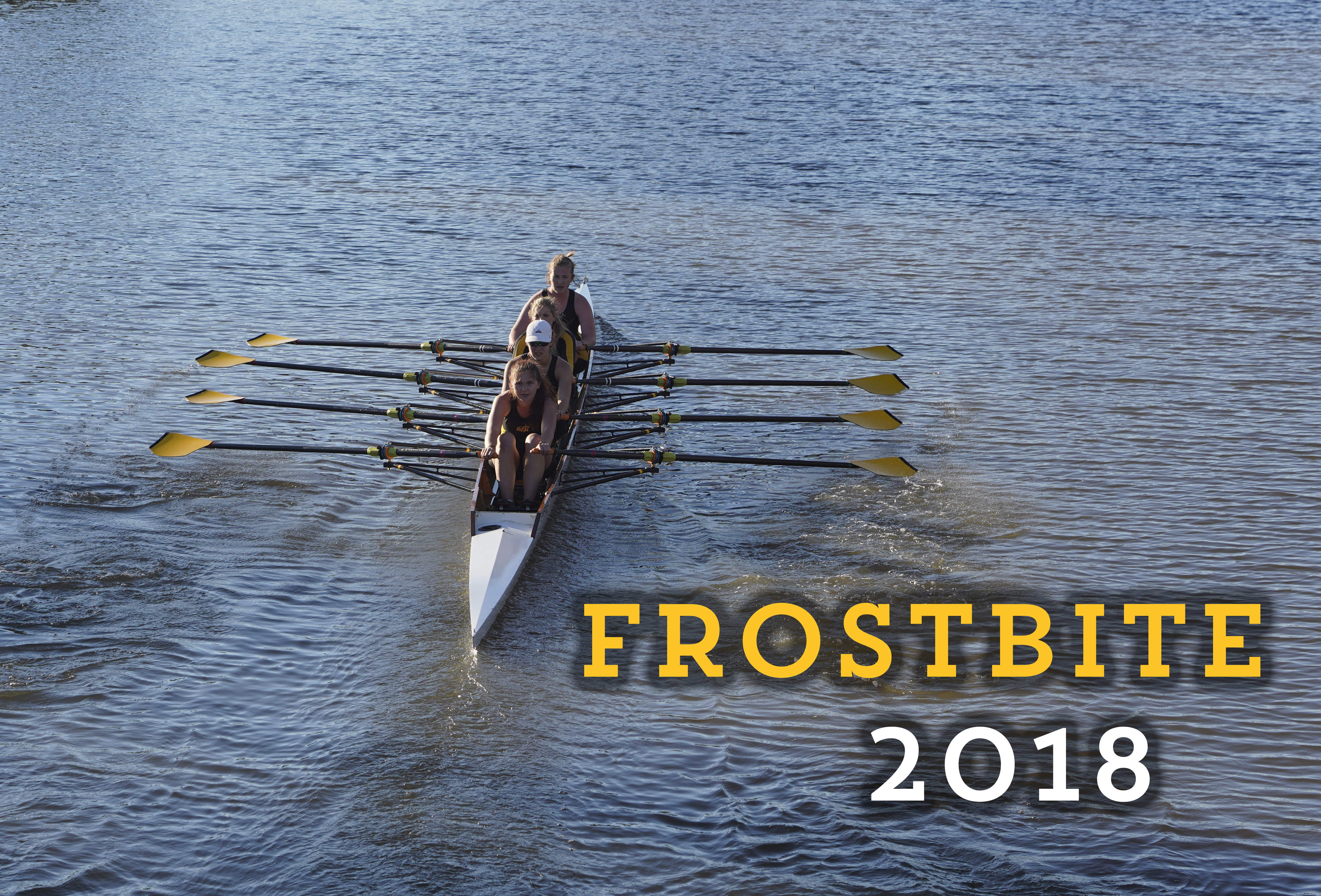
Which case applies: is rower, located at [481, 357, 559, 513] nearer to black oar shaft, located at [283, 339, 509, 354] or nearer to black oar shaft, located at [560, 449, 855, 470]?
black oar shaft, located at [560, 449, 855, 470]

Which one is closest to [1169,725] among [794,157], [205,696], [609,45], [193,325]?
[205,696]

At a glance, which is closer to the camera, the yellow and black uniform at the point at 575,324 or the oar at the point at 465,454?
the oar at the point at 465,454

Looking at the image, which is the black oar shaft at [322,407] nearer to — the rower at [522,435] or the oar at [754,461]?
the rower at [522,435]

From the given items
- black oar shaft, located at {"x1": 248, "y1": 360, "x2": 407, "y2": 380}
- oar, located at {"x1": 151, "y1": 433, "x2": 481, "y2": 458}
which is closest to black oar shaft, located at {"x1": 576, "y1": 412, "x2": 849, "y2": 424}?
oar, located at {"x1": 151, "y1": 433, "x2": 481, "y2": 458}

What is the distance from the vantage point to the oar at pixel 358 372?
13.3 metres

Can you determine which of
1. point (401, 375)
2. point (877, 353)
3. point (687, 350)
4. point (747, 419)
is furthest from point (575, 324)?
point (877, 353)

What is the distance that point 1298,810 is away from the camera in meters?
7.76

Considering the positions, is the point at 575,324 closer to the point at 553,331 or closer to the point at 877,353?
the point at 553,331

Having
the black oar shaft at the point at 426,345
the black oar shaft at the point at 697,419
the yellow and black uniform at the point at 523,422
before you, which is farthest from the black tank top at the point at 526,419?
the black oar shaft at the point at 426,345

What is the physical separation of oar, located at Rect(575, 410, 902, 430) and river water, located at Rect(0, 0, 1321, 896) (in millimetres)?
582

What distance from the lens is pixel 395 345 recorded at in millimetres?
14414

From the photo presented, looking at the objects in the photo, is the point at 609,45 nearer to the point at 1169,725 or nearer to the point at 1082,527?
the point at 1082,527

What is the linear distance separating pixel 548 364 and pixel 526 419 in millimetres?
833

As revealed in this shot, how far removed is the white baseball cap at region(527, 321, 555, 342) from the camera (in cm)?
1170
